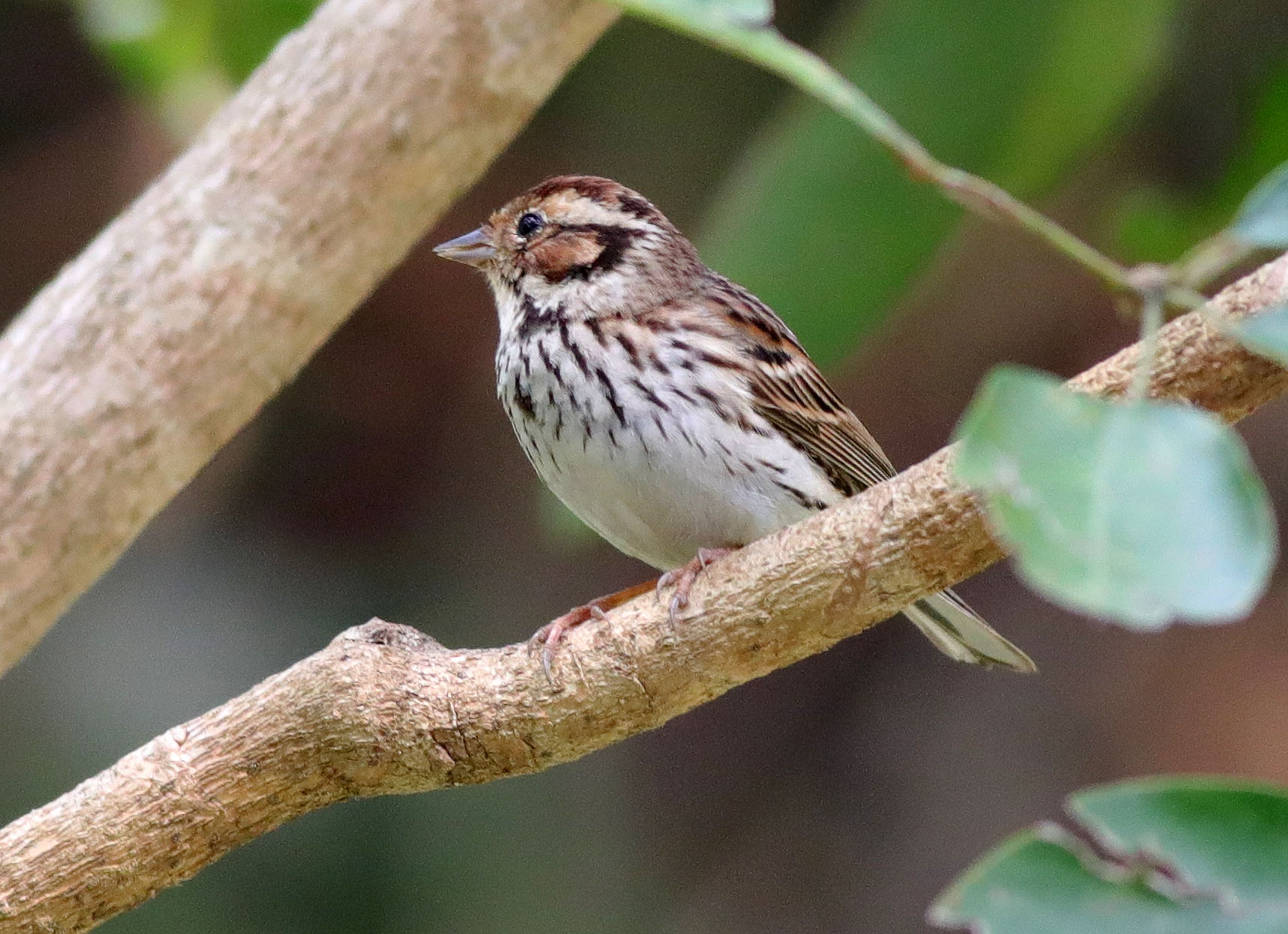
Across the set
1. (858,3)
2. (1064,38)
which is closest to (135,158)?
(858,3)

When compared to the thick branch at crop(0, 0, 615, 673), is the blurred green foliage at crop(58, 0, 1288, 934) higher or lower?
higher

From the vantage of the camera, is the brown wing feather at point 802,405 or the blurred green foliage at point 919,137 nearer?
the brown wing feather at point 802,405

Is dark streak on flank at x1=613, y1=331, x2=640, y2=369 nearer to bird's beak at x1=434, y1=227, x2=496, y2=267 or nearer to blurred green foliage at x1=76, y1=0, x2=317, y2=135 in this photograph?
A: bird's beak at x1=434, y1=227, x2=496, y2=267

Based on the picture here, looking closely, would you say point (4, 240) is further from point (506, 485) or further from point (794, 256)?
point (794, 256)

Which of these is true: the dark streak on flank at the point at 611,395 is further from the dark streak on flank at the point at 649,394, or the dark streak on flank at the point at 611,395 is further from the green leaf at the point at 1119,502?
the green leaf at the point at 1119,502

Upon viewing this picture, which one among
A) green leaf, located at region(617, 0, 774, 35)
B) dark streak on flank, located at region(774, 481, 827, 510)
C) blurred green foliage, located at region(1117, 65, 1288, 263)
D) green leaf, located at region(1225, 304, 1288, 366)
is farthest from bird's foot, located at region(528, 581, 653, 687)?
blurred green foliage, located at region(1117, 65, 1288, 263)

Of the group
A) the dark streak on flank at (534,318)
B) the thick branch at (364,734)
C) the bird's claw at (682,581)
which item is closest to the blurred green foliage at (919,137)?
the dark streak on flank at (534,318)

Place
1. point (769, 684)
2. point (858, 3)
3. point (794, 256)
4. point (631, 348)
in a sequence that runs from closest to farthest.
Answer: point (631, 348), point (794, 256), point (858, 3), point (769, 684)
